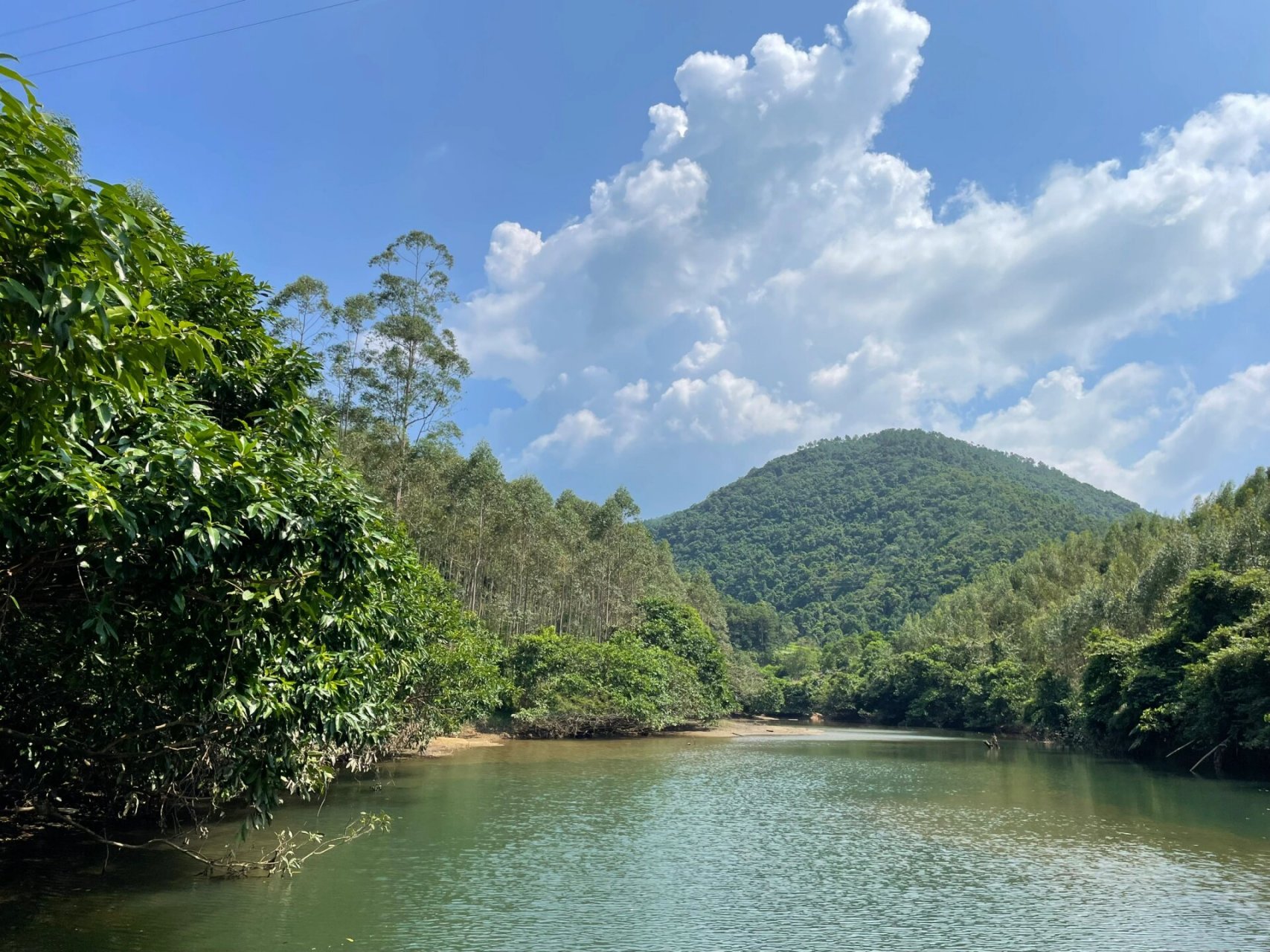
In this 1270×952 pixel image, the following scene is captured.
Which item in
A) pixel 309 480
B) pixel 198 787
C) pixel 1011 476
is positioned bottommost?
pixel 198 787

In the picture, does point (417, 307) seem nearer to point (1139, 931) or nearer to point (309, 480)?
point (309, 480)

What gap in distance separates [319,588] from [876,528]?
520 ft

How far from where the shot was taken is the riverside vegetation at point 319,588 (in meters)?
4.12

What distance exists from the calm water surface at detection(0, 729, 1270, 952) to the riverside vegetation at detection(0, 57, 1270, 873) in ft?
4.98

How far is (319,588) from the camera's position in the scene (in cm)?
738

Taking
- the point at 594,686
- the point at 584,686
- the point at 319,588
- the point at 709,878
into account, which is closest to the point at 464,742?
the point at 584,686

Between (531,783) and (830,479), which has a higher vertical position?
(830,479)

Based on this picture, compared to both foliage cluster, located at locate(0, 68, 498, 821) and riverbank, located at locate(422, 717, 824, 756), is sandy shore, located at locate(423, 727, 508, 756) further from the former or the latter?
foliage cluster, located at locate(0, 68, 498, 821)

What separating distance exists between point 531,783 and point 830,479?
17237cm

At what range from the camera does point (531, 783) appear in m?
24.8

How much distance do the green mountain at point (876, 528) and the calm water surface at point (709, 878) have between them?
96577 mm

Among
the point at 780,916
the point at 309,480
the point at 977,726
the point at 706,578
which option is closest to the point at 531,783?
the point at 780,916

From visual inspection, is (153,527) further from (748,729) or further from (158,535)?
(748,729)

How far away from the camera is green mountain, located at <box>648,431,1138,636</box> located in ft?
410
